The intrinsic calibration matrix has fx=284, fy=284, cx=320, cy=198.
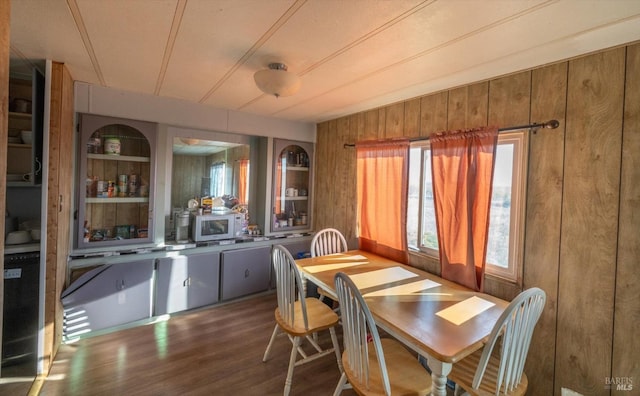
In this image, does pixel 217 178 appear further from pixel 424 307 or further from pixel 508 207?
pixel 508 207

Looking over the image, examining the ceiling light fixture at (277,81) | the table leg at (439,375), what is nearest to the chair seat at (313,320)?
the table leg at (439,375)

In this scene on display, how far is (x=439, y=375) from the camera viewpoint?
1.26m

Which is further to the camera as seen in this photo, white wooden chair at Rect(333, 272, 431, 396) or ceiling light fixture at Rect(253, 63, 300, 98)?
ceiling light fixture at Rect(253, 63, 300, 98)

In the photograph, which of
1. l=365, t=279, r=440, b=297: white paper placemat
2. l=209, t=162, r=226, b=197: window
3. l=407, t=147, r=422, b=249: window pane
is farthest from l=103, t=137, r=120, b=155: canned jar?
l=407, t=147, r=422, b=249: window pane

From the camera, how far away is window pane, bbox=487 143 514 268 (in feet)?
6.31

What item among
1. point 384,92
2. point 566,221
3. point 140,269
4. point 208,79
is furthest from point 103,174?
point 566,221

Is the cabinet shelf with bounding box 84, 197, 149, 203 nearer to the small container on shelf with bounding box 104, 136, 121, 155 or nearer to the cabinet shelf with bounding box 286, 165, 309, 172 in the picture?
the small container on shelf with bounding box 104, 136, 121, 155

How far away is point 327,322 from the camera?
198 cm

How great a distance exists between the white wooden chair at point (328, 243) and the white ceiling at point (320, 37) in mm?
1431

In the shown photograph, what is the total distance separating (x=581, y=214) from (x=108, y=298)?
11.4ft

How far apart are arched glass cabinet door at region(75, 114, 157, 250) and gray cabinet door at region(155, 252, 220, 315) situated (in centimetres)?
37

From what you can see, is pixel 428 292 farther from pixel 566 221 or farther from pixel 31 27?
pixel 31 27

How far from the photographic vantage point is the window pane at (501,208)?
75.7 inches

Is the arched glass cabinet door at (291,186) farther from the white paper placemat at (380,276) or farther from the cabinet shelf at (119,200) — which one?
the white paper placemat at (380,276)
